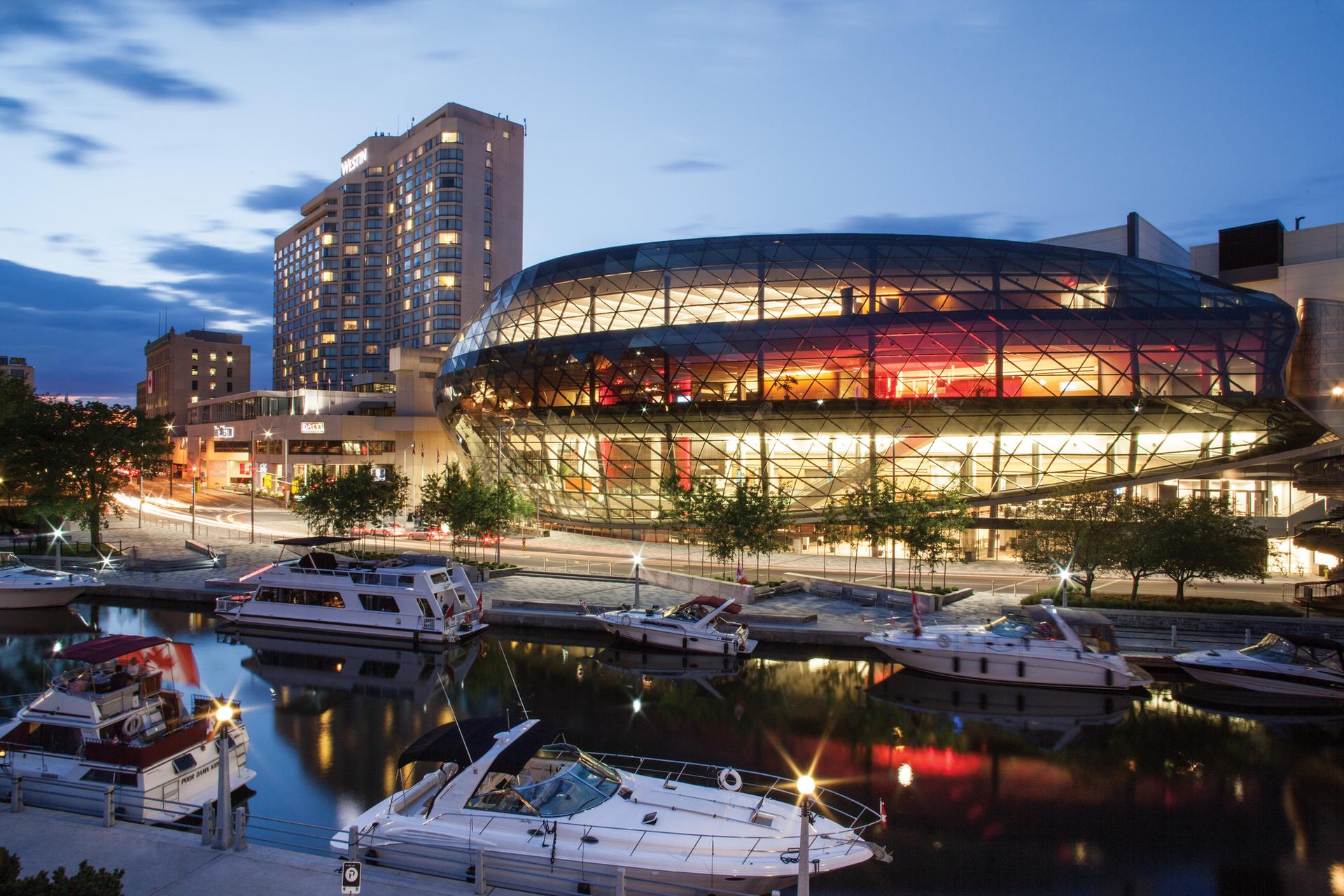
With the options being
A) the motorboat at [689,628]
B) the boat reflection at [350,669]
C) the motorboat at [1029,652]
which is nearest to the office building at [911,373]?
the motorboat at [689,628]

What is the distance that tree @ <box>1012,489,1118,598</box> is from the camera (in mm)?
30719

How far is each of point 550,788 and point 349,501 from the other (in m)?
34.4

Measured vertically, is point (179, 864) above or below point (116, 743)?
below

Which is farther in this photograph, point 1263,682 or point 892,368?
point 892,368

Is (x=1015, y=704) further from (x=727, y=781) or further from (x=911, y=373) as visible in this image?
(x=911, y=373)

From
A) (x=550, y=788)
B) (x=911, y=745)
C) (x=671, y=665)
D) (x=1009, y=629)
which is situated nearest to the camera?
(x=550, y=788)

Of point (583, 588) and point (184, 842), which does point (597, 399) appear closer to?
point (583, 588)

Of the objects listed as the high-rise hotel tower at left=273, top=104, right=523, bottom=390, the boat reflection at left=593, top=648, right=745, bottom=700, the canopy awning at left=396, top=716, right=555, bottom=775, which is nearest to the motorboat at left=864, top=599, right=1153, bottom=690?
the boat reflection at left=593, top=648, right=745, bottom=700

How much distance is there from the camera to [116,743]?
1381 cm

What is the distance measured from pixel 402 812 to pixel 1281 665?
24766mm

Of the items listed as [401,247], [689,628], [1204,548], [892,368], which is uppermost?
[401,247]

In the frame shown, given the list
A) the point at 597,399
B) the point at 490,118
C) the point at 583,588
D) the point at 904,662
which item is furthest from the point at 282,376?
the point at 904,662

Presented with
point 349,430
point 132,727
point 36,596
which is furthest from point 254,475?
point 132,727

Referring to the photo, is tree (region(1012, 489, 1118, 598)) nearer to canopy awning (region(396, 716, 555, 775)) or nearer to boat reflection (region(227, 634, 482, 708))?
boat reflection (region(227, 634, 482, 708))
